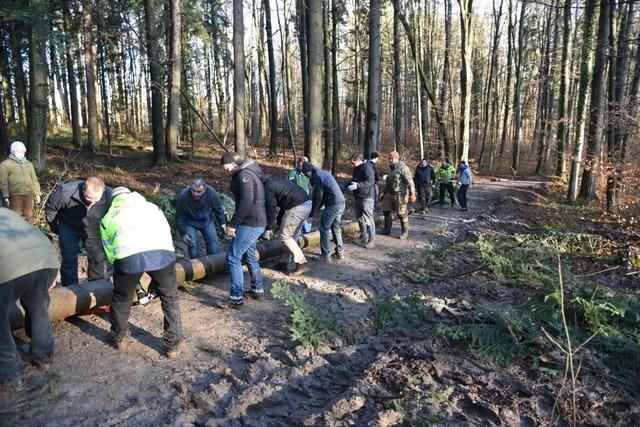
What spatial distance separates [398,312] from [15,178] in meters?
7.35

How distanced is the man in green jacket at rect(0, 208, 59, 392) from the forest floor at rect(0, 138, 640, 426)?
0.26m

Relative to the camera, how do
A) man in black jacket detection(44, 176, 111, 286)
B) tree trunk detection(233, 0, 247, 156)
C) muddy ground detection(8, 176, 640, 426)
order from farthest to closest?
tree trunk detection(233, 0, 247, 156) < man in black jacket detection(44, 176, 111, 286) < muddy ground detection(8, 176, 640, 426)

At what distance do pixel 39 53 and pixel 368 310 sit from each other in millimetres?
12089

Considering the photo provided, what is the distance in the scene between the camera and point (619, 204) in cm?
1312

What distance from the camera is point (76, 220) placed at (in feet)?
18.7

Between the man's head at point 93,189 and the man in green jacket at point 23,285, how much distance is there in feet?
3.58

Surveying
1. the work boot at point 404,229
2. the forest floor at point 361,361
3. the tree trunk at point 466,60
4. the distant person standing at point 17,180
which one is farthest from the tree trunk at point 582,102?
the distant person standing at point 17,180

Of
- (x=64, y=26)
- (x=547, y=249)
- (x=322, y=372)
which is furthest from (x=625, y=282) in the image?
(x=64, y=26)

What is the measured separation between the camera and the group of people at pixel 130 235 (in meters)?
3.94

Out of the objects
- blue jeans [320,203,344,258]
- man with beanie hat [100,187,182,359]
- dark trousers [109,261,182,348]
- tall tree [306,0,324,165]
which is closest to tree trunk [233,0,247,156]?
tall tree [306,0,324,165]

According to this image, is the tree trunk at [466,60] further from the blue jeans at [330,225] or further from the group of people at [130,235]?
the blue jeans at [330,225]

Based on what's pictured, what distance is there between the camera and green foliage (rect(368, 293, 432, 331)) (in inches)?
211

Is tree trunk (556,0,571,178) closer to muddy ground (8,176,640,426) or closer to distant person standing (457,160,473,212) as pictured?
distant person standing (457,160,473,212)

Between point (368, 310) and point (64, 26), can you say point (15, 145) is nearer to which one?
point (368, 310)
